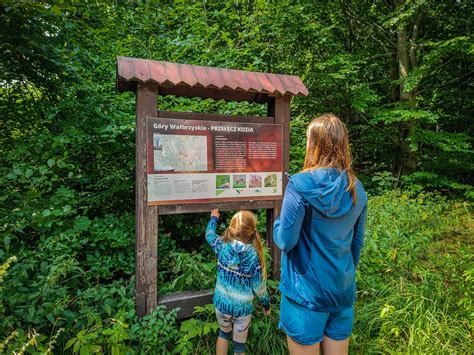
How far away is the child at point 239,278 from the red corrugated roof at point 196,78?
1.34 m

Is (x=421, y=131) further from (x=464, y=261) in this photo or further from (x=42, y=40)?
(x=42, y=40)

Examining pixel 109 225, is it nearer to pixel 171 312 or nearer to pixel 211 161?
pixel 171 312

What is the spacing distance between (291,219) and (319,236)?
7.5 inches

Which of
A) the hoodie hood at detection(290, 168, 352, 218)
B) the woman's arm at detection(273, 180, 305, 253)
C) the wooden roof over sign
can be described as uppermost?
the wooden roof over sign

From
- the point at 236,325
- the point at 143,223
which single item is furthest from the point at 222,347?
the point at 143,223

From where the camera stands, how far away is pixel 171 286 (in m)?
3.23

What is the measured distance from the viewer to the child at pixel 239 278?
248cm

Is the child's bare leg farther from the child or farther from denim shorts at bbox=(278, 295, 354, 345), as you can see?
denim shorts at bbox=(278, 295, 354, 345)

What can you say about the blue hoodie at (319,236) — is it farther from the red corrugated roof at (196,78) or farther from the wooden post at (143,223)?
the red corrugated roof at (196,78)

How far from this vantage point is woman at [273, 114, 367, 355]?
5.57 feet

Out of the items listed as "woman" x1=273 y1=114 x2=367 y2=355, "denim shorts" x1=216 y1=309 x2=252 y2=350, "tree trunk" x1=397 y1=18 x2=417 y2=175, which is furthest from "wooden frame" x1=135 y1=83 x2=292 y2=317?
"tree trunk" x1=397 y1=18 x2=417 y2=175

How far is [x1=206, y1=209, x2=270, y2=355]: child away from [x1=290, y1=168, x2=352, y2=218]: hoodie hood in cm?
90

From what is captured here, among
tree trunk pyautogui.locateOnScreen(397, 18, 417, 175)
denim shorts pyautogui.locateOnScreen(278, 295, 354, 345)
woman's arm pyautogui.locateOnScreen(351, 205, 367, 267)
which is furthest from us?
tree trunk pyautogui.locateOnScreen(397, 18, 417, 175)

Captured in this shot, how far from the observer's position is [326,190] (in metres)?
1.66
